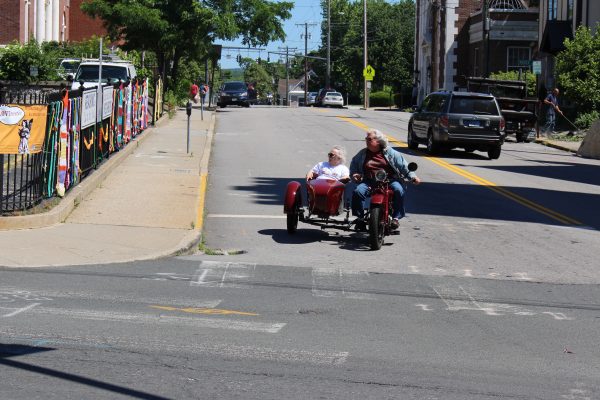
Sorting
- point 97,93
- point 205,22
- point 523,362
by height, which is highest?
point 205,22

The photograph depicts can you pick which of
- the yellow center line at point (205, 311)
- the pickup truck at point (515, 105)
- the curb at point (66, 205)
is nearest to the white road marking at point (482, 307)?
the yellow center line at point (205, 311)

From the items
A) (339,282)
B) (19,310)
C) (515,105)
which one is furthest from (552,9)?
(19,310)

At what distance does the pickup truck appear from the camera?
113 ft

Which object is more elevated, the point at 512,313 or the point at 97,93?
the point at 97,93

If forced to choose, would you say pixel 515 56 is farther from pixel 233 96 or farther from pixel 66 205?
pixel 66 205

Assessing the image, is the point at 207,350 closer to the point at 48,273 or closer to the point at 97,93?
the point at 48,273

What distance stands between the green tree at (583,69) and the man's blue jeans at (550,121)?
1115mm

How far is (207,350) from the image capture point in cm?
714

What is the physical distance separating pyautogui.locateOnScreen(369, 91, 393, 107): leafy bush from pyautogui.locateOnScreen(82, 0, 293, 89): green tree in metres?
44.8

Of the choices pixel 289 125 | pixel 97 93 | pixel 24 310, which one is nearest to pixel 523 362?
pixel 24 310

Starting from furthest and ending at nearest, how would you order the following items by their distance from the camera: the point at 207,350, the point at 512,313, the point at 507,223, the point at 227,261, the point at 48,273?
the point at 507,223 < the point at 227,261 < the point at 48,273 < the point at 512,313 < the point at 207,350

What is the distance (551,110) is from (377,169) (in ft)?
83.9

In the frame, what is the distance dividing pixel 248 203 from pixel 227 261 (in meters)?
5.57

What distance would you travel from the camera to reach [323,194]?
42.4 ft
